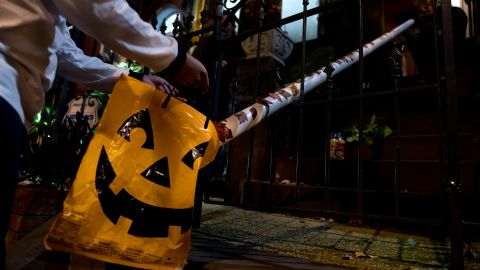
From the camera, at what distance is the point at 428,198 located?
12.5 ft

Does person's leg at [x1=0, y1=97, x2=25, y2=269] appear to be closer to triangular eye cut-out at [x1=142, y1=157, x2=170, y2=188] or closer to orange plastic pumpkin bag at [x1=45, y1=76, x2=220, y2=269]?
orange plastic pumpkin bag at [x1=45, y1=76, x2=220, y2=269]

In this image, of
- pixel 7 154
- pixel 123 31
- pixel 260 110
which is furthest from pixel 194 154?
pixel 260 110

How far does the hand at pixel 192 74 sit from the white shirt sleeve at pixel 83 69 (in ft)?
1.68

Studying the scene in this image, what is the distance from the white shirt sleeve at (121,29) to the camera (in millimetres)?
1171

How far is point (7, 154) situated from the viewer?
1.04 metres

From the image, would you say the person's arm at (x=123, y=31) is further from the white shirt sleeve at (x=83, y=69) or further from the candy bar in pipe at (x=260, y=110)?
the candy bar in pipe at (x=260, y=110)

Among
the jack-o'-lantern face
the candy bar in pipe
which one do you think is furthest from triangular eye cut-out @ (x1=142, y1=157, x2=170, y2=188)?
the candy bar in pipe

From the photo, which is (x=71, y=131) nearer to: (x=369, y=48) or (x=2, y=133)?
(x=2, y=133)

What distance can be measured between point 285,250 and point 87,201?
1.52 meters

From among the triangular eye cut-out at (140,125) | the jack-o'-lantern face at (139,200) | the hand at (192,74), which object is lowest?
the jack-o'-lantern face at (139,200)

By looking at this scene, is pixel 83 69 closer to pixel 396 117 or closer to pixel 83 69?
pixel 83 69

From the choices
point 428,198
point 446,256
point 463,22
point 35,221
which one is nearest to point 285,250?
point 446,256

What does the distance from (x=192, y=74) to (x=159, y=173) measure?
0.52 meters

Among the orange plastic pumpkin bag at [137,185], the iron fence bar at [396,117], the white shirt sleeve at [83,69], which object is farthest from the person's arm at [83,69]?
the iron fence bar at [396,117]
